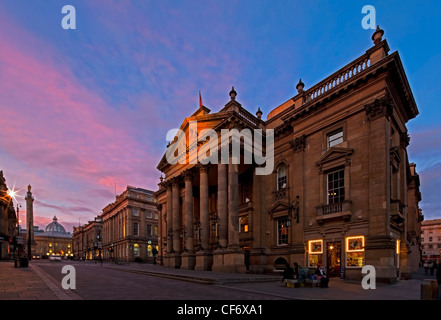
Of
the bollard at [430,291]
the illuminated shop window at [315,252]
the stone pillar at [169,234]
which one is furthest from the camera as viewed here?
the stone pillar at [169,234]

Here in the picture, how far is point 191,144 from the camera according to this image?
101ft

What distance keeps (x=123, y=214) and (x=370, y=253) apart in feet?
Result: 227

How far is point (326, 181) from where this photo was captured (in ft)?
68.7

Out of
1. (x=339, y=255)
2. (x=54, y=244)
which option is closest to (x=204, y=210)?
(x=339, y=255)

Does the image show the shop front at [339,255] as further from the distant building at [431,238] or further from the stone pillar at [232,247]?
the distant building at [431,238]

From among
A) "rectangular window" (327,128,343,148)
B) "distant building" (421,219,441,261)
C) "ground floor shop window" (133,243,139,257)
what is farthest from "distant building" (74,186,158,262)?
"distant building" (421,219,441,261)

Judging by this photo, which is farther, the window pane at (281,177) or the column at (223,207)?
the window pane at (281,177)

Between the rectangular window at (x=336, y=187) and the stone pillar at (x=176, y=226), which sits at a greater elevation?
the rectangular window at (x=336, y=187)

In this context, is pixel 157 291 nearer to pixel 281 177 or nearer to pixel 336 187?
pixel 336 187

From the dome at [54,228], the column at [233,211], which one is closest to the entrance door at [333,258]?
the column at [233,211]

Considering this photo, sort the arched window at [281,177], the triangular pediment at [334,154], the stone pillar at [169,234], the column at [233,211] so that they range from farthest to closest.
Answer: the stone pillar at [169,234] → the arched window at [281,177] → the column at [233,211] → the triangular pediment at [334,154]

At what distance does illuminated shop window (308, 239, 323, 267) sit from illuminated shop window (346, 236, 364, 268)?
7.17 feet

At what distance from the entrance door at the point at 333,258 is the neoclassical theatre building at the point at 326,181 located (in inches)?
2.6

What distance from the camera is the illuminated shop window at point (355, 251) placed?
693 inches
